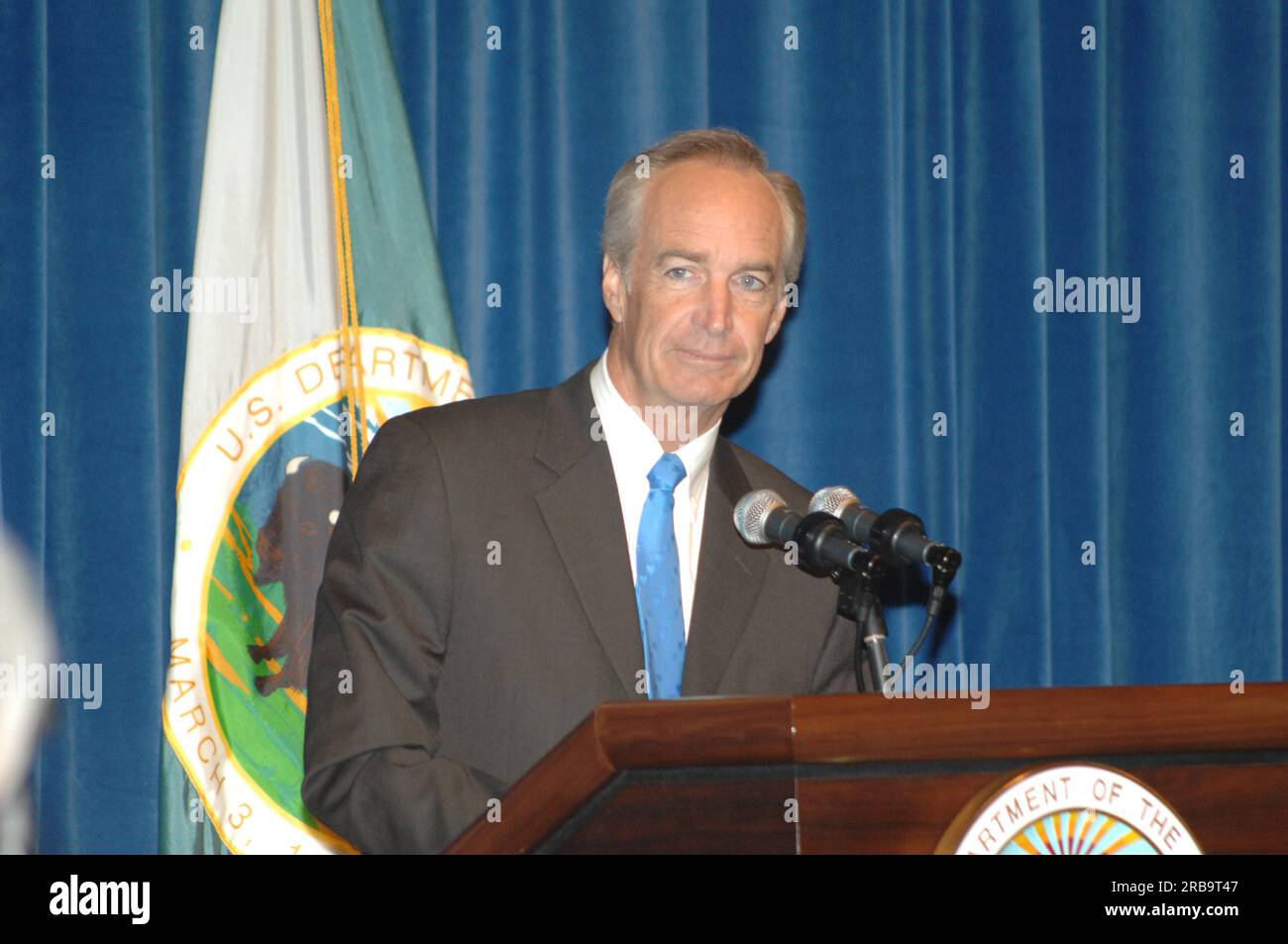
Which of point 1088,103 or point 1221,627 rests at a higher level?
point 1088,103

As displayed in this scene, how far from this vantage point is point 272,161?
334cm

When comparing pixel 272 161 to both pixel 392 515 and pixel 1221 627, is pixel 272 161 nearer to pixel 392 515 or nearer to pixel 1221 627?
pixel 392 515

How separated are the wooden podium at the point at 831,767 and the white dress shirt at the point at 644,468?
1.07m

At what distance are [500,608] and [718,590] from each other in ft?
1.27

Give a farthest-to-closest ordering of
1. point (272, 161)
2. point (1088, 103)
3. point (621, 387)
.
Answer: point (1088, 103) < point (272, 161) < point (621, 387)

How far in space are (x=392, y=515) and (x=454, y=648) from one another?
0.24 m

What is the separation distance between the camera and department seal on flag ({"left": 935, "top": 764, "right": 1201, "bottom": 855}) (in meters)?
1.32

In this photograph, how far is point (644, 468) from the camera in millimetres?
2479

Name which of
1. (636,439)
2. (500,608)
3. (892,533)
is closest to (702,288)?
(636,439)

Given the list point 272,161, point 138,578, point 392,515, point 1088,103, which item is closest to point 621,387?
point 392,515
